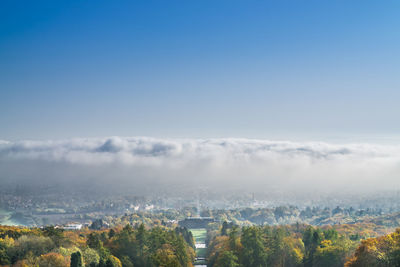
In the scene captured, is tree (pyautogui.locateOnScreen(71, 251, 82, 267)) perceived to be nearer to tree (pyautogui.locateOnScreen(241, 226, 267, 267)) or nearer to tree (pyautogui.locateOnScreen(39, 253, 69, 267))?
tree (pyautogui.locateOnScreen(39, 253, 69, 267))

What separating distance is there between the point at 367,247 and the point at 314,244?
85.9ft

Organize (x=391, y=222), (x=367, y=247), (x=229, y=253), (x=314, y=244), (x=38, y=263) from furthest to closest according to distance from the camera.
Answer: (x=391, y=222)
(x=314, y=244)
(x=229, y=253)
(x=38, y=263)
(x=367, y=247)

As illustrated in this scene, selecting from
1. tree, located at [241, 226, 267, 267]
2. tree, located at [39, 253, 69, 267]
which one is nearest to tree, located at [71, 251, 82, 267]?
tree, located at [39, 253, 69, 267]

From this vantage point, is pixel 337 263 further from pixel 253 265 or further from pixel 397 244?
pixel 397 244

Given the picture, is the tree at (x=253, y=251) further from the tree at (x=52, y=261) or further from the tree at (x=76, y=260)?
the tree at (x=52, y=261)

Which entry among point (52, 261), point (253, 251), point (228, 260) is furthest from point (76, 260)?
point (253, 251)

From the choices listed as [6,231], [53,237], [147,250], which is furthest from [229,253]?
[6,231]

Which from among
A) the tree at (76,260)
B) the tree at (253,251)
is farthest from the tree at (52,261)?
the tree at (253,251)

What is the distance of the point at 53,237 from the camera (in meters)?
68.7

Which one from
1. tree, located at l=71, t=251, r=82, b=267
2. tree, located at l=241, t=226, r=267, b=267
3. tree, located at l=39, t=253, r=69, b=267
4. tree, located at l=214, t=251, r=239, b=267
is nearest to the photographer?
tree, located at l=71, t=251, r=82, b=267

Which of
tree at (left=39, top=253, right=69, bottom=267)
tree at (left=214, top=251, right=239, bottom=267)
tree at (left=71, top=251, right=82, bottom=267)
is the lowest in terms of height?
tree at (left=214, top=251, right=239, bottom=267)

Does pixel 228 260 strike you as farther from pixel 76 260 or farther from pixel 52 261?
pixel 52 261

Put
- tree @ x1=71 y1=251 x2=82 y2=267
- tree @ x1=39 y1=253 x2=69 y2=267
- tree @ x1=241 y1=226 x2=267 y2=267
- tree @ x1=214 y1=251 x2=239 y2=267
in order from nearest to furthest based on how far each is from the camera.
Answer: tree @ x1=71 y1=251 x2=82 y2=267 → tree @ x1=39 y1=253 x2=69 y2=267 → tree @ x1=214 y1=251 x2=239 y2=267 → tree @ x1=241 y1=226 x2=267 y2=267

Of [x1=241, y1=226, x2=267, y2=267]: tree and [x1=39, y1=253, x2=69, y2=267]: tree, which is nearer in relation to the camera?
[x1=39, y1=253, x2=69, y2=267]: tree
